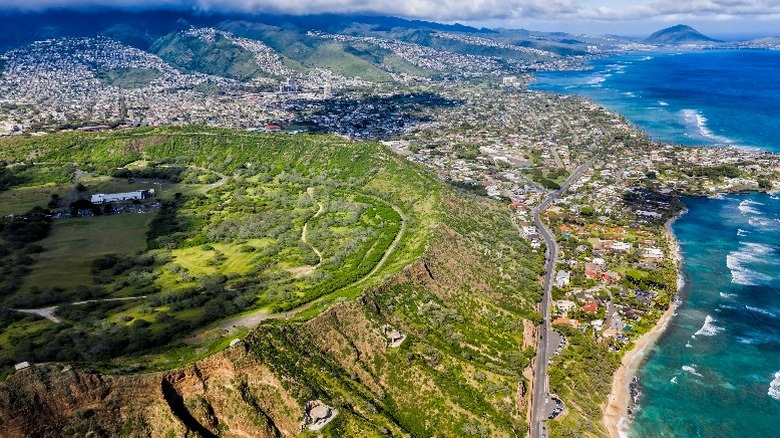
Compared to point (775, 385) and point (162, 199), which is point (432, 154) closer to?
point (162, 199)

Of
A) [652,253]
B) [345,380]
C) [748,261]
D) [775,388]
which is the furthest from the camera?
[652,253]

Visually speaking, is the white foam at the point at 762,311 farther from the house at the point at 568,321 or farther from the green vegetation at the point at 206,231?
the green vegetation at the point at 206,231

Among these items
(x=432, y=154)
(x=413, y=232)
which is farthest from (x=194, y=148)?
(x=413, y=232)

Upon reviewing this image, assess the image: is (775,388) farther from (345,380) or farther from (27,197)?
(27,197)

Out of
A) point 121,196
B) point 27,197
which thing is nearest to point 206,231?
Result: point 121,196

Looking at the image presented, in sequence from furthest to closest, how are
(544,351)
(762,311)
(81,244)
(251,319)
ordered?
1. (81,244)
2. (762,311)
3. (544,351)
4. (251,319)

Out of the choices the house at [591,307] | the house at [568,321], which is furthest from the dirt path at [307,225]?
the house at [591,307]
